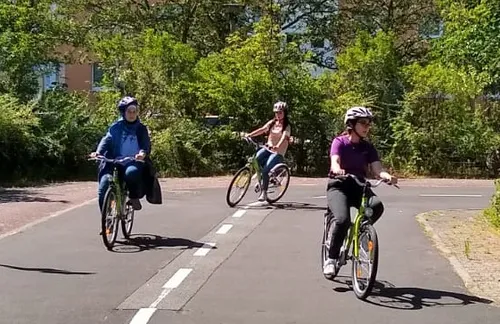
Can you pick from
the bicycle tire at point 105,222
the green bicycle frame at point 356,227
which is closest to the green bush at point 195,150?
the bicycle tire at point 105,222

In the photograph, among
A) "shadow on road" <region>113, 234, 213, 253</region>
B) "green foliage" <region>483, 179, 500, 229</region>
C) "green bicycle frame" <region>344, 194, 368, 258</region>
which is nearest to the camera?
"green bicycle frame" <region>344, 194, 368, 258</region>

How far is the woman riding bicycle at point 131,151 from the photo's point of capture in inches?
404

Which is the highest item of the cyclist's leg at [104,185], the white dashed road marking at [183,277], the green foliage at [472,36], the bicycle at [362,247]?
the green foliage at [472,36]

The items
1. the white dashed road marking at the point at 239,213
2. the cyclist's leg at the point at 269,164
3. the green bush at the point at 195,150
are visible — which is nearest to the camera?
the white dashed road marking at the point at 239,213

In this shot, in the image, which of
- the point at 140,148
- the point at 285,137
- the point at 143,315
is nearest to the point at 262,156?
the point at 285,137

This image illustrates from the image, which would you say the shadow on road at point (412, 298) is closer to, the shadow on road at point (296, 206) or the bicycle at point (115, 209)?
the bicycle at point (115, 209)

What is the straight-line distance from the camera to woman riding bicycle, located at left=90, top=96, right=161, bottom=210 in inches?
404

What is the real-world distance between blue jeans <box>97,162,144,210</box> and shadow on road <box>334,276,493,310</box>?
3.20m

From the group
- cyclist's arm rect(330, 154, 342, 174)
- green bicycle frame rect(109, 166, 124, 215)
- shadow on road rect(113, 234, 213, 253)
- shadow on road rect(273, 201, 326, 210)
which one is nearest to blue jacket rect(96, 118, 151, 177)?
green bicycle frame rect(109, 166, 124, 215)

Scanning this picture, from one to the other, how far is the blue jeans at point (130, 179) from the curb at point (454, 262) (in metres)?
3.60

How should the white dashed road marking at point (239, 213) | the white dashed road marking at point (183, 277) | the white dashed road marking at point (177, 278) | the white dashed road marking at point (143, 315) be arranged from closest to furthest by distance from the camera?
1. the white dashed road marking at point (143, 315)
2. the white dashed road marking at point (183, 277)
3. the white dashed road marking at point (177, 278)
4. the white dashed road marking at point (239, 213)

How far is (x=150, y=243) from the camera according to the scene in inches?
406

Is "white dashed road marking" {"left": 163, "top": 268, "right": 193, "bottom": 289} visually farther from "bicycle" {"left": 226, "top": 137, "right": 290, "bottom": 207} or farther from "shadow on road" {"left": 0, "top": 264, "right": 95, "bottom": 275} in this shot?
"bicycle" {"left": 226, "top": 137, "right": 290, "bottom": 207}

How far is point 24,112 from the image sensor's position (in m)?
20.2
